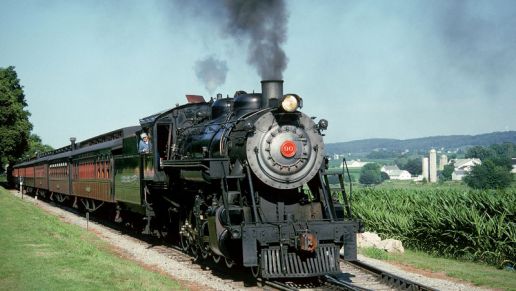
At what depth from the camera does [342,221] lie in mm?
10594

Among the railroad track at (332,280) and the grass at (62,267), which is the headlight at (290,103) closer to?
the railroad track at (332,280)

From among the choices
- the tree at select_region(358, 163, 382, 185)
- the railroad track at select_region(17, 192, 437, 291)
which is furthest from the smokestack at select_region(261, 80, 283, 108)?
the tree at select_region(358, 163, 382, 185)

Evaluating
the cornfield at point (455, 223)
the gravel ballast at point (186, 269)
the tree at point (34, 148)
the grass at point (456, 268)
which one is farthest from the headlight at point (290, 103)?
the tree at point (34, 148)

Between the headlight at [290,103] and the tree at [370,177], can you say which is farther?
the tree at [370,177]

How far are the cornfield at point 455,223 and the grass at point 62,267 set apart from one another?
7705 millimetres

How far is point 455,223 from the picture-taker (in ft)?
48.9

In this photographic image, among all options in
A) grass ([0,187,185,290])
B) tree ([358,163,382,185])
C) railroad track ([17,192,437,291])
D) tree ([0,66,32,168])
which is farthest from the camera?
tree ([358,163,382,185])

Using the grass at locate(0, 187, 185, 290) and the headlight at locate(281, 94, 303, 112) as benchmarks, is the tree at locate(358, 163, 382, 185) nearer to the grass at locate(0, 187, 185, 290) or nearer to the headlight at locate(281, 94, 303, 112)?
the grass at locate(0, 187, 185, 290)

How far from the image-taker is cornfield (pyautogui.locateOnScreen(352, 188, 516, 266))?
45.2 feet

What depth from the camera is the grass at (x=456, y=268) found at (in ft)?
36.8

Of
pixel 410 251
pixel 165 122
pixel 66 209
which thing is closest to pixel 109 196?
pixel 165 122

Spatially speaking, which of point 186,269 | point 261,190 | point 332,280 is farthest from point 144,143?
point 332,280

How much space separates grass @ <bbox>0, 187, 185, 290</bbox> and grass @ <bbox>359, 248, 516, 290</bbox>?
5.76 meters

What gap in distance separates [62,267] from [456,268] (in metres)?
8.33
